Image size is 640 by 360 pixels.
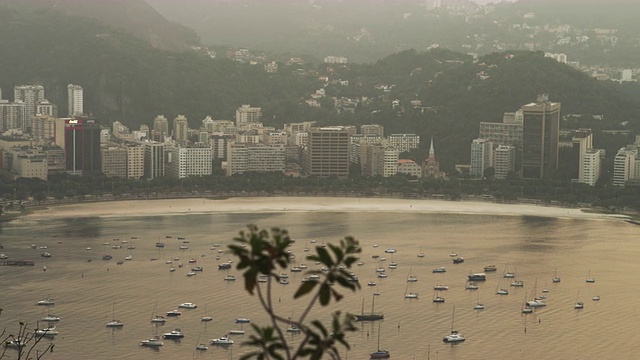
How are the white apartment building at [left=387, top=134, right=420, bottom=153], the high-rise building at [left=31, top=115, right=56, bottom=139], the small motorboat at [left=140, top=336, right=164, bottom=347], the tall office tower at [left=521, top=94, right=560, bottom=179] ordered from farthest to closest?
the white apartment building at [left=387, top=134, right=420, bottom=153]
the high-rise building at [left=31, top=115, right=56, bottom=139]
the tall office tower at [left=521, top=94, right=560, bottom=179]
the small motorboat at [left=140, top=336, right=164, bottom=347]

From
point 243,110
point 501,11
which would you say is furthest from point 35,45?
point 501,11

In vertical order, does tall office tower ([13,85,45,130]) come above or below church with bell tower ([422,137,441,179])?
above

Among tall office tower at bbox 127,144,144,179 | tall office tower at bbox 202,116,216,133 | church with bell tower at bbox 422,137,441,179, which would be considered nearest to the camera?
tall office tower at bbox 127,144,144,179

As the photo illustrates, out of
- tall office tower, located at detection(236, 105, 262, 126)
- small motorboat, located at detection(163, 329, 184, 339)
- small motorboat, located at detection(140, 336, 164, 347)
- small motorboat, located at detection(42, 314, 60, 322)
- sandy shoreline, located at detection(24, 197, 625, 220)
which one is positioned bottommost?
small motorboat, located at detection(140, 336, 164, 347)

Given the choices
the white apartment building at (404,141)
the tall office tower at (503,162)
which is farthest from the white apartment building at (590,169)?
the white apartment building at (404,141)

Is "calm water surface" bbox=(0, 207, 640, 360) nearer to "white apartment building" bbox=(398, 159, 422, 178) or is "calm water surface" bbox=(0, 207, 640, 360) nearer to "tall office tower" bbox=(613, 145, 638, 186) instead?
"tall office tower" bbox=(613, 145, 638, 186)

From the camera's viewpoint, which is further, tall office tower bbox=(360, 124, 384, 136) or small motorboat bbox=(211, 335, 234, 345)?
tall office tower bbox=(360, 124, 384, 136)

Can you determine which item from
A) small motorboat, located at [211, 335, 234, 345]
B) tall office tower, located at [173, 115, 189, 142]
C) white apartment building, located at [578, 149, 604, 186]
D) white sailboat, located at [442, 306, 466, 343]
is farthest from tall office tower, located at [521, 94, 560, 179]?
small motorboat, located at [211, 335, 234, 345]

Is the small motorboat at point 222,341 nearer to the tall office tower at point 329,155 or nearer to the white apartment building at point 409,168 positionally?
the tall office tower at point 329,155
